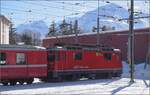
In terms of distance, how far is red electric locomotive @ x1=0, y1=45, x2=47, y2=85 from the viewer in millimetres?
32469

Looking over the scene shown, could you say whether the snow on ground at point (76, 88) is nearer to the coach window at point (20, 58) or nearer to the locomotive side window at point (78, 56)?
the coach window at point (20, 58)

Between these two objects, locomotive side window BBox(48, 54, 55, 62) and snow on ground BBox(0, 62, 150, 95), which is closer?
snow on ground BBox(0, 62, 150, 95)

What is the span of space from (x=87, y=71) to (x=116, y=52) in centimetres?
616

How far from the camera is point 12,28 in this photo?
11269 centimetres

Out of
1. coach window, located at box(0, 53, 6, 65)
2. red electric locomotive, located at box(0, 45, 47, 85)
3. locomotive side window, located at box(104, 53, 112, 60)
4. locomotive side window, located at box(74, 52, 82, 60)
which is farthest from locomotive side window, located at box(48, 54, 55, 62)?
locomotive side window, located at box(104, 53, 112, 60)

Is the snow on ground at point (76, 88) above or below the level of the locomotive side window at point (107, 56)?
below

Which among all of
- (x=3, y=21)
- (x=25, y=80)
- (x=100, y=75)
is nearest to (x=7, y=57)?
(x=25, y=80)

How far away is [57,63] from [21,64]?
4356mm

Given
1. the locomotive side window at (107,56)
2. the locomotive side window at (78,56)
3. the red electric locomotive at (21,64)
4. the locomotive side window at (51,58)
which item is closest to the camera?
the red electric locomotive at (21,64)

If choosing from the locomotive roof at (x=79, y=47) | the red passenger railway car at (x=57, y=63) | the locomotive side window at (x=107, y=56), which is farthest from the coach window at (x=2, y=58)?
the locomotive side window at (x=107, y=56)

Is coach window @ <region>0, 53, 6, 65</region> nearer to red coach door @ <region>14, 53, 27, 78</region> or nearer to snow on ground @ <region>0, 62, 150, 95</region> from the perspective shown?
red coach door @ <region>14, 53, 27, 78</region>

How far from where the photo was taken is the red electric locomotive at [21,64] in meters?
32.5

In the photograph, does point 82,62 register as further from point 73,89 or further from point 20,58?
point 73,89

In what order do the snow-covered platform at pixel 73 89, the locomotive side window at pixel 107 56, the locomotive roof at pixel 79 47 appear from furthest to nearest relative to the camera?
the locomotive side window at pixel 107 56
the locomotive roof at pixel 79 47
the snow-covered platform at pixel 73 89
